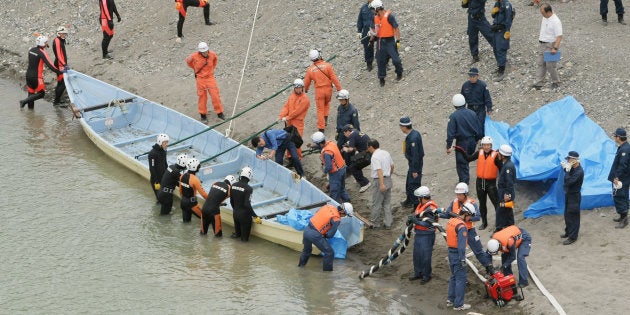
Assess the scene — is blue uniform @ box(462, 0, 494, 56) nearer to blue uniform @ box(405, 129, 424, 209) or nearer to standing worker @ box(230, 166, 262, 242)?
blue uniform @ box(405, 129, 424, 209)

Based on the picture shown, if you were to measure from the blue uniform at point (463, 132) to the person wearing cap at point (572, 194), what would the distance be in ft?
7.37

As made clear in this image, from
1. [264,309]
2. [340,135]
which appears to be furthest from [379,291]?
[340,135]

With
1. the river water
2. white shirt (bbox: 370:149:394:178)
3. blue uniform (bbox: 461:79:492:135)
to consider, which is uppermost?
blue uniform (bbox: 461:79:492:135)

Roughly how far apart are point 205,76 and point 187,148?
168 centimetres

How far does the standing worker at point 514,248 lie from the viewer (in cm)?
1392

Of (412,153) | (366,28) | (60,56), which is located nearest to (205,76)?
(366,28)

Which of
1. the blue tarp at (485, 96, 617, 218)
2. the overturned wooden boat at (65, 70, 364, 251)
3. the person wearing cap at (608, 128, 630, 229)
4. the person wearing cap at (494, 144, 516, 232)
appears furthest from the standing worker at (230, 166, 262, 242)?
the person wearing cap at (608, 128, 630, 229)

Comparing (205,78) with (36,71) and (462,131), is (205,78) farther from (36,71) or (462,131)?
(462,131)

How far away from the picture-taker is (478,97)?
17.6 m

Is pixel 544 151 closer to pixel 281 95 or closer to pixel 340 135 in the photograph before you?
pixel 340 135

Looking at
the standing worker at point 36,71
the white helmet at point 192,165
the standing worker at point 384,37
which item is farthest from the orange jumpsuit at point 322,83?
the standing worker at point 36,71

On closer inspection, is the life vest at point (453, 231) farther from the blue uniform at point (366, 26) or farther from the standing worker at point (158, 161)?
the blue uniform at point (366, 26)

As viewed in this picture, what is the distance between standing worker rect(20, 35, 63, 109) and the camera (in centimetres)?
2353

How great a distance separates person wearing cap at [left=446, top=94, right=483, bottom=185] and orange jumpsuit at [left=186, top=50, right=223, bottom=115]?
657 cm
